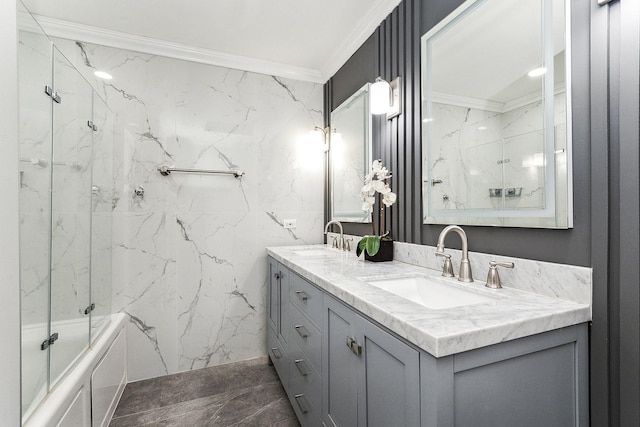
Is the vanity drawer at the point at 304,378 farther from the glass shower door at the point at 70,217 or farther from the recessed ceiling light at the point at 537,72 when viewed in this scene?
the recessed ceiling light at the point at 537,72

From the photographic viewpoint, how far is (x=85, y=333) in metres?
1.63

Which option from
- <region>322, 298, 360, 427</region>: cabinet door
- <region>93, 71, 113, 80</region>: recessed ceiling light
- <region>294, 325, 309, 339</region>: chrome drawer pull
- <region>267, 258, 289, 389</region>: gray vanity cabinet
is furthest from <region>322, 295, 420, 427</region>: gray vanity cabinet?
<region>93, 71, 113, 80</region>: recessed ceiling light

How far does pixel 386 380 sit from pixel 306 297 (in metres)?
0.69

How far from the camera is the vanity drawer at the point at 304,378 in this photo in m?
1.35

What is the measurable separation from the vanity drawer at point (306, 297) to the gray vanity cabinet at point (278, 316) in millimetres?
146

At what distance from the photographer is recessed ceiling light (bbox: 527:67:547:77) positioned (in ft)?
3.31

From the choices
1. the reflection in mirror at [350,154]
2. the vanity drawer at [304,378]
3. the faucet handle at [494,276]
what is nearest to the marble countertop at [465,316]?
the faucet handle at [494,276]

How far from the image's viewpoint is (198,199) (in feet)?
A: 7.76

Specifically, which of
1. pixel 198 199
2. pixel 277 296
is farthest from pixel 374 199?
pixel 198 199

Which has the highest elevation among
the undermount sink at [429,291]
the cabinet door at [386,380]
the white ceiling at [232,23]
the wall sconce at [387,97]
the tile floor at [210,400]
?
the white ceiling at [232,23]

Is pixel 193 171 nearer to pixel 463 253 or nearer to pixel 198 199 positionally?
pixel 198 199

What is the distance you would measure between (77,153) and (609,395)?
241 centimetres

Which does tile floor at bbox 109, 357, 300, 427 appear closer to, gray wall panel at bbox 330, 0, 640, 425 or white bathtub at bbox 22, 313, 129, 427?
white bathtub at bbox 22, 313, 129, 427

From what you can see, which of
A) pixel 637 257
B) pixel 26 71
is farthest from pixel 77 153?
pixel 637 257
